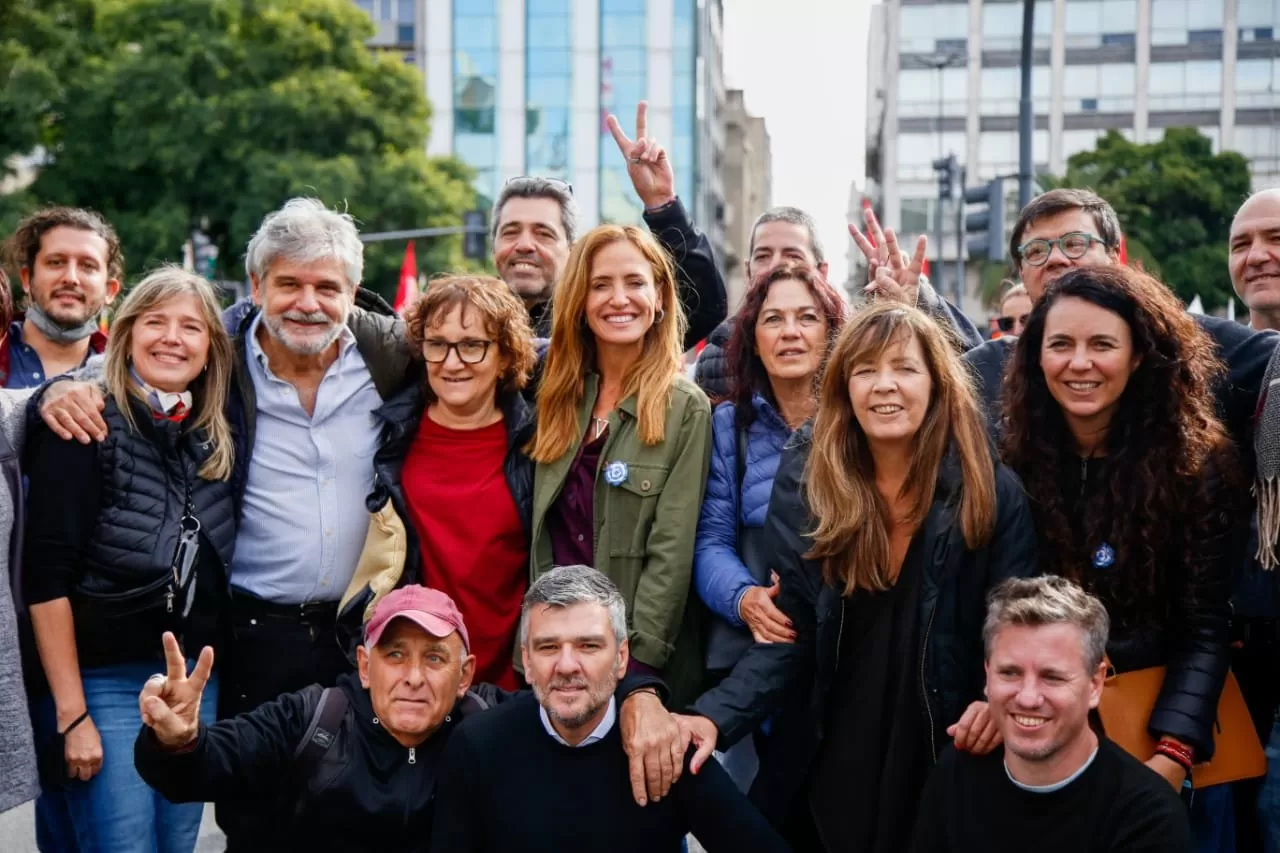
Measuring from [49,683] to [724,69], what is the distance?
83.8 m

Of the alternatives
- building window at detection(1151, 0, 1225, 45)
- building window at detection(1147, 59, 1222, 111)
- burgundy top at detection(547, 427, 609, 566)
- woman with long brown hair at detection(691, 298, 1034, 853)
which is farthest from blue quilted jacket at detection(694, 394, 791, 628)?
building window at detection(1151, 0, 1225, 45)

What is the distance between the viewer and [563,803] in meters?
3.96

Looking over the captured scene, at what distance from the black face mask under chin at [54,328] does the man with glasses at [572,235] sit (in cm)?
189

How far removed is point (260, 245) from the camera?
4.92 m

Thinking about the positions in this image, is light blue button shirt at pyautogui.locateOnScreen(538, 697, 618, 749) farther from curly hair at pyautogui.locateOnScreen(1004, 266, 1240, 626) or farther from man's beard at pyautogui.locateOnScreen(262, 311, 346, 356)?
man's beard at pyautogui.locateOnScreen(262, 311, 346, 356)

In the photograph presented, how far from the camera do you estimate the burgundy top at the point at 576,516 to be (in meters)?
4.62

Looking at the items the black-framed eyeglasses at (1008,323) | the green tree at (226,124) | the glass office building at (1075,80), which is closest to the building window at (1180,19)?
the glass office building at (1075,80)

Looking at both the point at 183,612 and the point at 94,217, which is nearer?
the point at 183,612

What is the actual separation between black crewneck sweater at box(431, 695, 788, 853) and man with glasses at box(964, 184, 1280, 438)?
145cm

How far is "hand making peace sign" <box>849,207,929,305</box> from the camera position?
5.00 m

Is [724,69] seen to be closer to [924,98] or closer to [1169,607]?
[924,98]

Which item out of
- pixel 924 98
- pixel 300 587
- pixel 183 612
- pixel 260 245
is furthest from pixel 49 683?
pixel 924 98

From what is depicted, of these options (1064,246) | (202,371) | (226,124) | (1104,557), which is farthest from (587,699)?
(226,124)

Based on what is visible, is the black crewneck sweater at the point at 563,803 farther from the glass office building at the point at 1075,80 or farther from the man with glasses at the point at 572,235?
the glass office building at the point at 1075,80
